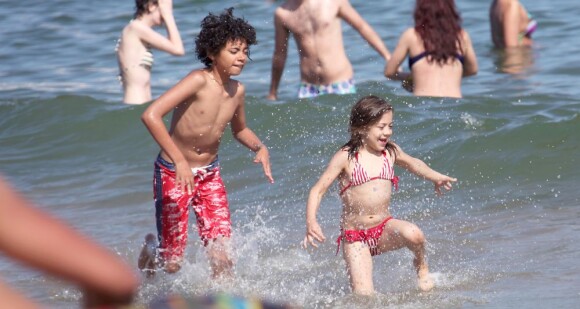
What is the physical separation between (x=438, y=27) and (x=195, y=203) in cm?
291

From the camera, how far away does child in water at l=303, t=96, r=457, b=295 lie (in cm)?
476

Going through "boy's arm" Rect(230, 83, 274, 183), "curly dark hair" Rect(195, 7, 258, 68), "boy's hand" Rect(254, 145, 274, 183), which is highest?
"curly dark hair" Rect(195, 7, 258, 68)

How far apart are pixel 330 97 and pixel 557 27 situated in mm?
5919

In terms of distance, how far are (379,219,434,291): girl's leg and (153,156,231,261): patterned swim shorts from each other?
2.98 ft

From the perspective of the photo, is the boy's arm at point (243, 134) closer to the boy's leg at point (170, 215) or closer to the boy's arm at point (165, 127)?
the boy's arm at point (165, 127)

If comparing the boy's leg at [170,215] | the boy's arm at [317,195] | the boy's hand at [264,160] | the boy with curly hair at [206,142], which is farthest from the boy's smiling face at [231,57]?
the boy's arm at [317,195]

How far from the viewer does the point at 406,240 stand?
472cm

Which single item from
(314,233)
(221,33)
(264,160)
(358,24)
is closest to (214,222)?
(264,160)

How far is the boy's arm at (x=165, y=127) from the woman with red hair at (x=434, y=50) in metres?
2.79

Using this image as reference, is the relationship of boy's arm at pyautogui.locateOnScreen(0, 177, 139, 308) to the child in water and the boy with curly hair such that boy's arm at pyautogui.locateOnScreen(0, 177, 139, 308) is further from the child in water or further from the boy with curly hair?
the boy with curly hair

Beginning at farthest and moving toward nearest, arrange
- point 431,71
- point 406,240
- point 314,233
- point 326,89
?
point 326,89, point 431,71, point 406,240, point 314,233

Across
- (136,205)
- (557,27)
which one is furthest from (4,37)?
(136,205)

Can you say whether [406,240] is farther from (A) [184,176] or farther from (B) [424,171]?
(A) [184,176]

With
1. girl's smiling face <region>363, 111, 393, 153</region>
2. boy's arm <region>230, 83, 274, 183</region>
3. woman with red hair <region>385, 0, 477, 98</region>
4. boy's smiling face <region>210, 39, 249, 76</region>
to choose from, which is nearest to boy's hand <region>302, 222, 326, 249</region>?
girl's smiling face <region>363, 111, 393, 153</region>
